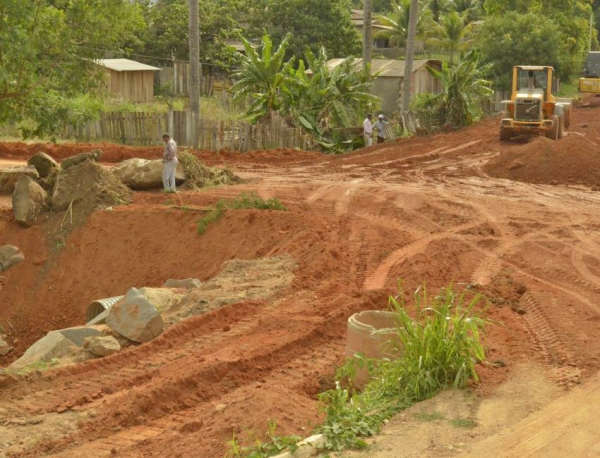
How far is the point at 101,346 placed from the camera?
1120cm

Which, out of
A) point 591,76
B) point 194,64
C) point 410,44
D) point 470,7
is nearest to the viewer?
point 194,64

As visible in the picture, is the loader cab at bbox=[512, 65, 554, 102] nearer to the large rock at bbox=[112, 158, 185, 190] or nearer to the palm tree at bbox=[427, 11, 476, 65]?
the large rock at bbox=[112, 158, 185, 190]

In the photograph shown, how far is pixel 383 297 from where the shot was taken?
11.6 m

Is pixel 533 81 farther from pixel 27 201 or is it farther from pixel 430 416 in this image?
pixel 430 416

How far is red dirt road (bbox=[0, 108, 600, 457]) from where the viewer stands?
8.45 m

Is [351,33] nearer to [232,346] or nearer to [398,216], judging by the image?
[398,216]

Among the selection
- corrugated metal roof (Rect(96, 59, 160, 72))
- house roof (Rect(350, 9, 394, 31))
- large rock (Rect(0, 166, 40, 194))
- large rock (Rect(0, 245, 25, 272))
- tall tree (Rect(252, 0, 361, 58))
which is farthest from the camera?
house roof (Rect(350, 9, 394, 31))

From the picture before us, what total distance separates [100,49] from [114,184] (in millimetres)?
3269

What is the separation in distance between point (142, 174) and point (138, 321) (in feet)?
26.4

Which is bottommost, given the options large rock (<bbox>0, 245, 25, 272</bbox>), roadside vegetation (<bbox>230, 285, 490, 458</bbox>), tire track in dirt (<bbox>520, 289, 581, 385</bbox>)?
large rock (<bbox>0, 245, 25, 272</bbox>)

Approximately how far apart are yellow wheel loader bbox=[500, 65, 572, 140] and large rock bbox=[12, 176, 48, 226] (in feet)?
48.9

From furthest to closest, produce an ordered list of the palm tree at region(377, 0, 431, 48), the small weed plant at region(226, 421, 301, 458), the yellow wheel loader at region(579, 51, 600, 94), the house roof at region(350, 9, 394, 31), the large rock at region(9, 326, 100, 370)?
1. the house roof at region(350, 9, 394, 31)
2. the palm tree at region(377, 0, 431, 48)
3. the yellow wheel loader at region(579, 51, 600, 94)
4. the large rock at region(9, 326, 100, 370)
5. the small weed plant at region(226, 421, 301, 458)

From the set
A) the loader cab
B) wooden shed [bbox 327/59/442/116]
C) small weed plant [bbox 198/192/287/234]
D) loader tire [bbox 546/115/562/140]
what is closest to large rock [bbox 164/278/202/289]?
small weed plant [bbox 198/192/287/234]

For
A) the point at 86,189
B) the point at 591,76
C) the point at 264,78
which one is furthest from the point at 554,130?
the point at 591,76
